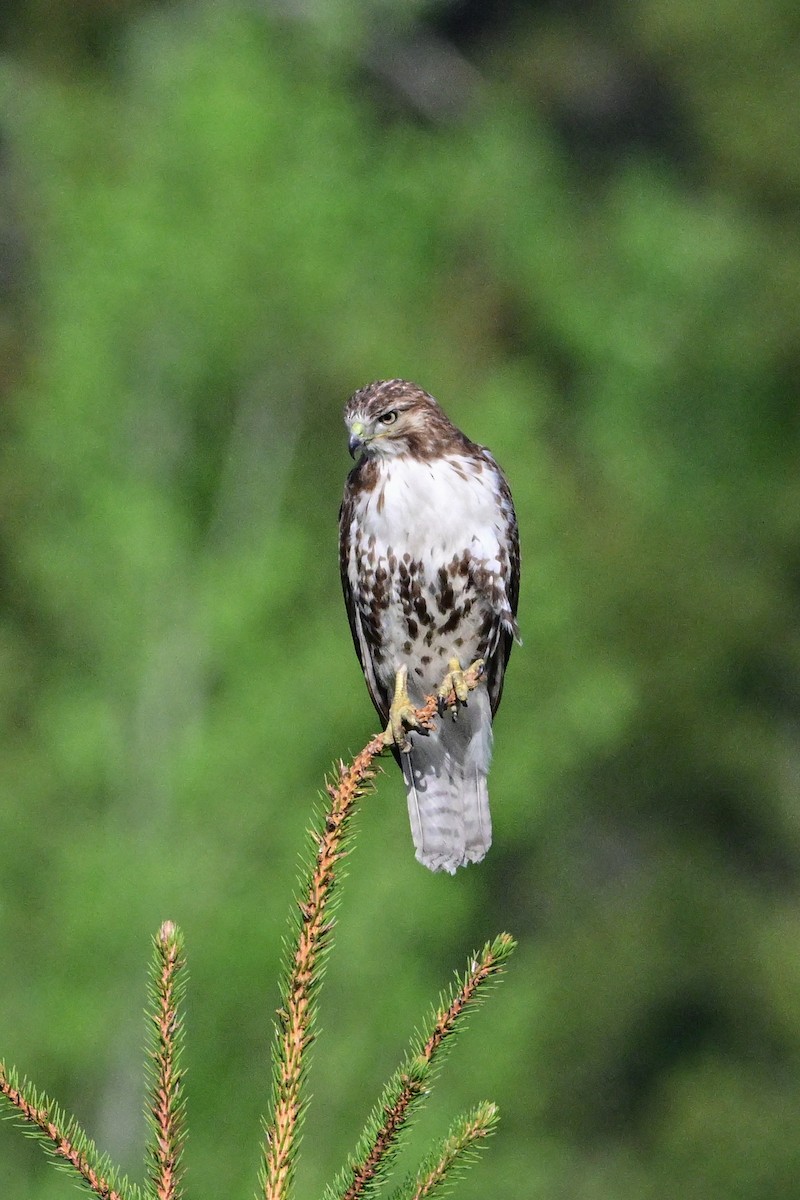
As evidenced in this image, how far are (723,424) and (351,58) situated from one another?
635 centimetres

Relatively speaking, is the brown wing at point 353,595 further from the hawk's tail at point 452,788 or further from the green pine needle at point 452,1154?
the green pine needle at point 452,1154

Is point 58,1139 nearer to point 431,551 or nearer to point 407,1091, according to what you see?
point 407,1091

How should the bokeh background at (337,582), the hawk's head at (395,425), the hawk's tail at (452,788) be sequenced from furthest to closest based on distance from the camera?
the bokeh background at (337,582) → the hawk's tail at (452,788) → the hawk's head at (395,425)

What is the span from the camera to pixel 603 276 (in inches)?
971

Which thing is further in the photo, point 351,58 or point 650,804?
point 351,58

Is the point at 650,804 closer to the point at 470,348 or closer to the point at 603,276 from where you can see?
the point at 470,348

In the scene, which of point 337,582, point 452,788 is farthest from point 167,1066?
point 337,582

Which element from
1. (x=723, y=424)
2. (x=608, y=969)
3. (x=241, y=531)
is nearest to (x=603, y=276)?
(x=723, y=424)

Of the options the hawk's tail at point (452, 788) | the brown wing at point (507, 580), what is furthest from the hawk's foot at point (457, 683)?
the hawk's tail at point (452, 788)

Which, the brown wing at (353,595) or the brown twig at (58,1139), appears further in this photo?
the brown wing at (353,595)

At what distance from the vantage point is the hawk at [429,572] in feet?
17.0

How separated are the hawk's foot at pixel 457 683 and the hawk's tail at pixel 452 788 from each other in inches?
8.5

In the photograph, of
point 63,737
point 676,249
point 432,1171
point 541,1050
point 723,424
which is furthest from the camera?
point 676,249

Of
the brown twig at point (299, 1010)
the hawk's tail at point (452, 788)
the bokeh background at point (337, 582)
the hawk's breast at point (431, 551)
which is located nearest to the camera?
the brown twig at point (299, 1010)
